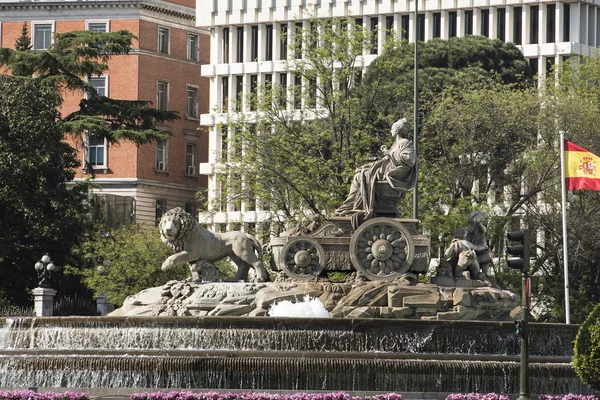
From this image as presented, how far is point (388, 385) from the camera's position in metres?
33.3

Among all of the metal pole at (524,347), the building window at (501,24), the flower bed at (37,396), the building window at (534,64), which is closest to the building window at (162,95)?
the building window at (501,24)

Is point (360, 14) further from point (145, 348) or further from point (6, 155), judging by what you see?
point (145, 348)

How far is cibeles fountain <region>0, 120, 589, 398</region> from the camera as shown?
33.3 metres

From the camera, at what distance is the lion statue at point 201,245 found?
127ft

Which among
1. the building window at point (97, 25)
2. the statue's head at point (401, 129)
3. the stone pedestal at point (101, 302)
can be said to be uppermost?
the building window at point (97, 25)

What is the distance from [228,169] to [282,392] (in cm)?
3023

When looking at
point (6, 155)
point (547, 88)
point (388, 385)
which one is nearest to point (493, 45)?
point (547, 88)

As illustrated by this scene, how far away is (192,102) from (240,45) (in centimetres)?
444

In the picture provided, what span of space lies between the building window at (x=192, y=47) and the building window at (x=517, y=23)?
1990cm

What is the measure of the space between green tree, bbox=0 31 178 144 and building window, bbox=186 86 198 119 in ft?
78.3

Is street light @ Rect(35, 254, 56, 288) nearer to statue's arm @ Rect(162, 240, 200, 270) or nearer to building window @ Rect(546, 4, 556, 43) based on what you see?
statue's arm @ Rect(162, 240, 200, 270)

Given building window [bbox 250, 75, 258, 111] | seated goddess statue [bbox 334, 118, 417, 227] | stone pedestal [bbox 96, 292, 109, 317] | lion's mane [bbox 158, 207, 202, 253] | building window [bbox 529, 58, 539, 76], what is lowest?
stone pedestal [bbox 96, 292, 109, 317]

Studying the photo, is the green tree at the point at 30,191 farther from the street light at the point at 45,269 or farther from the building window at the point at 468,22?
the building window at the point at 468,22

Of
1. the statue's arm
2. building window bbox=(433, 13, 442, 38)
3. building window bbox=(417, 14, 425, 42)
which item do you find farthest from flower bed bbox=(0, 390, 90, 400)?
building window bbox=(417, 14, 425, 42)
